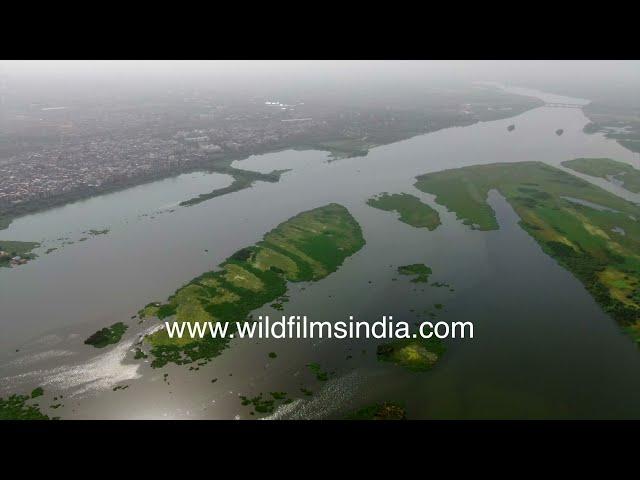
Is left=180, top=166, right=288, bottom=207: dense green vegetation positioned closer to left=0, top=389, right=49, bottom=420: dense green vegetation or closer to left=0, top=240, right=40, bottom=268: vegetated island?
left=0, top=240, right=40, bottom=268: vegetated island

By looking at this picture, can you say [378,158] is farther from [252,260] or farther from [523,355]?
[523,355]

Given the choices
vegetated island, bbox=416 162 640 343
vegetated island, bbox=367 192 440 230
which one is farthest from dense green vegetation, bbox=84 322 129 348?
vegetated island, bbox=416 162 640 343

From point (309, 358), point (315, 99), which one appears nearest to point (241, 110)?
point (315, 99)

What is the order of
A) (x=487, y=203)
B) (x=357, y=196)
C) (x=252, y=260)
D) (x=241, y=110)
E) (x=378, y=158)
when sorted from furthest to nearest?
(x=241, y=110) → (x=378, y=158) → (x=357, y=196) → (x=487, y=203) → (x=252, y=260)

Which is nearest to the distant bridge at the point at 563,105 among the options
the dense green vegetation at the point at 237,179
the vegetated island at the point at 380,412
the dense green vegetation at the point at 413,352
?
the dense green vegetation at the point at 237,179

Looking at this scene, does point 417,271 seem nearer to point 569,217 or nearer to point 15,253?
point 569,217

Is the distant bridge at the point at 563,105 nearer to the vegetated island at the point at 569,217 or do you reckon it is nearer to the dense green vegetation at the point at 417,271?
the vegetated island at the point at 569,217
